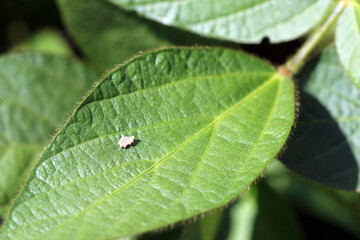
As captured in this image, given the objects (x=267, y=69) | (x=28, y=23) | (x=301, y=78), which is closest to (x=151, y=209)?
(x=267, y=69)

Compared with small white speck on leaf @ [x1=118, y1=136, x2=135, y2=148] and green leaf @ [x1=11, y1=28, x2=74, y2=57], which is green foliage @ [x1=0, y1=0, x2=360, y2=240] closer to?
small white speck on leaf @ [x1=118, y1=136, x2=135, y2=148]

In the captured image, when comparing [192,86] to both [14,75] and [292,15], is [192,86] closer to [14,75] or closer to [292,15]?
[292,15]

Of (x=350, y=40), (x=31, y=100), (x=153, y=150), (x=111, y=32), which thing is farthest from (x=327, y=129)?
(x=31, y=100)

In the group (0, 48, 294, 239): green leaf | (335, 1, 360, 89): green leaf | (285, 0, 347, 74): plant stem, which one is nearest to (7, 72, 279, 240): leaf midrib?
(0, 48, 294, 239): green leaf

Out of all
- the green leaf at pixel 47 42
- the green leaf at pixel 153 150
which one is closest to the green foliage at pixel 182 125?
the green leaf at pixel 153 150

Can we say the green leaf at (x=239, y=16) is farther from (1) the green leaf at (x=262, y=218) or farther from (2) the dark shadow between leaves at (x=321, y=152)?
(1) the green leaf at (x=262, y=218)

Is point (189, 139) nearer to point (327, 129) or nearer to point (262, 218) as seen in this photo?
point (327, 129)

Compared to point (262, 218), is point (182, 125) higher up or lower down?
higher up

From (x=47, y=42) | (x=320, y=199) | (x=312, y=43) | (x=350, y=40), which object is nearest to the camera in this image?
(x=350, y=40)
